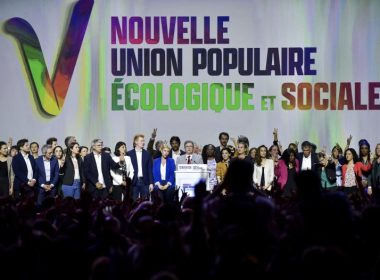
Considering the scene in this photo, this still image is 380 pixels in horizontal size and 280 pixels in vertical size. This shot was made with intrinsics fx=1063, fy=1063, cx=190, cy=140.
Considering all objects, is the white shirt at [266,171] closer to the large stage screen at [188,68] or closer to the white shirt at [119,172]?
the white shirt at [119,172]

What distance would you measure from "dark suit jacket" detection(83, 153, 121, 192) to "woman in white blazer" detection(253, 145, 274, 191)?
2.46 meters

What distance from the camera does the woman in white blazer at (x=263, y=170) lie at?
18.6m

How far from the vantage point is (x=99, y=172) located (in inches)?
733

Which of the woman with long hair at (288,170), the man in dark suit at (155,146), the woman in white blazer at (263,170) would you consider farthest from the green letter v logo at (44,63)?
the woman in white blazer at (263,170)

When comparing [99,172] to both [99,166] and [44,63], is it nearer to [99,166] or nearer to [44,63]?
[99,166]

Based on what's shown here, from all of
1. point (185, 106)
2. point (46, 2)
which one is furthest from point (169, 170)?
point (46, 2)

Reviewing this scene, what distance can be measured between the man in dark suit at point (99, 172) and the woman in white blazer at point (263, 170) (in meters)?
2.44

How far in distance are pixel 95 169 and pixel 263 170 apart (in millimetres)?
2961

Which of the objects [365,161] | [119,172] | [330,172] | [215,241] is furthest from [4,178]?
[215,241]

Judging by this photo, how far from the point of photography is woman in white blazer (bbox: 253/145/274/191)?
18609mm

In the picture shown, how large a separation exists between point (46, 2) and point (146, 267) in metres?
19.6

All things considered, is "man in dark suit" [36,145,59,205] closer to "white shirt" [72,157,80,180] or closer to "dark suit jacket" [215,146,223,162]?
"white shirt" [72,157,80,180]

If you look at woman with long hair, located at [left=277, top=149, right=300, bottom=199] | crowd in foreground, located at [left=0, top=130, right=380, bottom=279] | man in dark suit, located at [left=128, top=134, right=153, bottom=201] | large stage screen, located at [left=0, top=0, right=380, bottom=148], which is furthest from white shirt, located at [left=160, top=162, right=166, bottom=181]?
crowd in foreground, located at [left=0, top=130, right=380, bottom=279]

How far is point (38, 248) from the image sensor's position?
611 cm
